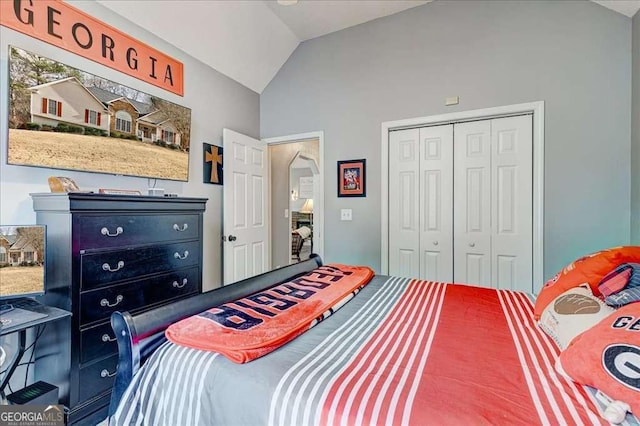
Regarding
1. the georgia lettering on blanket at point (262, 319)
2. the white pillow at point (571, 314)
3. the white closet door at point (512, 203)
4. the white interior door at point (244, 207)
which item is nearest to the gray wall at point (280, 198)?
the white interior door at point (244, 207)

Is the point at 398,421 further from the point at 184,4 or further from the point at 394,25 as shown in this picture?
the point at 394,25

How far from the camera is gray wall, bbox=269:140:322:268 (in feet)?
15.4

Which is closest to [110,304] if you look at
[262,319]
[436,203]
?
[262,319]

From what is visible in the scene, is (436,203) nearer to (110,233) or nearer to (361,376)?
(361,376)

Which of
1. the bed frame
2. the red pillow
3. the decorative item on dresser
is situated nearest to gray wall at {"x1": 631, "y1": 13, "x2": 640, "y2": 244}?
the red pillow

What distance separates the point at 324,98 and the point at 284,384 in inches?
127

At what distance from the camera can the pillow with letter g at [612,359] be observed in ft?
2.42

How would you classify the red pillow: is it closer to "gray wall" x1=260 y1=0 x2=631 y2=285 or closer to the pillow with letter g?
the pillow with letter g

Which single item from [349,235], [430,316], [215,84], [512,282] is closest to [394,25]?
[215,84]

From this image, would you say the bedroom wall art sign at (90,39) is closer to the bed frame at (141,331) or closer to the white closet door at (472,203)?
the bed frame at (141,331)

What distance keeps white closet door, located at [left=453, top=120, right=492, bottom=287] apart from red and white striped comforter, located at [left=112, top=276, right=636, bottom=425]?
1.64 m

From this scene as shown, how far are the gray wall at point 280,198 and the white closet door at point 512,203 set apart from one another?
2.48 m

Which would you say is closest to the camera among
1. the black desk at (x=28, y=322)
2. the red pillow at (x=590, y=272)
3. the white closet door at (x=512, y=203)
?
the red pillow at (x=590, y=272)

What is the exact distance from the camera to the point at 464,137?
2955mm
